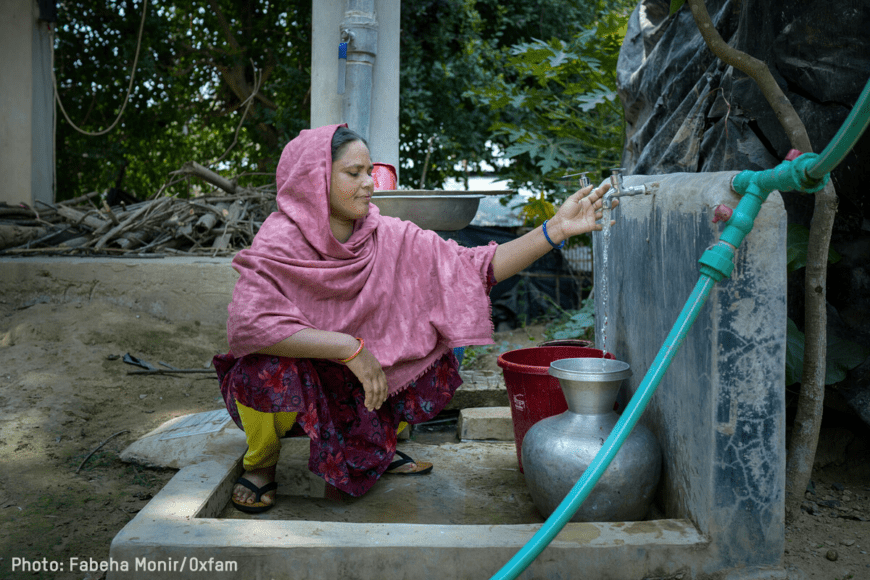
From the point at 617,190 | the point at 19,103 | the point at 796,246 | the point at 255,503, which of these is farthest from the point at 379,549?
the point at 19,103

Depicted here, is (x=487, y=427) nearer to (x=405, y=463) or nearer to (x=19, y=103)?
(x=405, y=463)

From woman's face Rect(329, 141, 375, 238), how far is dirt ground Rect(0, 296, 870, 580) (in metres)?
1.38

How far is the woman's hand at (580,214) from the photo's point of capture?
2354 millimetres

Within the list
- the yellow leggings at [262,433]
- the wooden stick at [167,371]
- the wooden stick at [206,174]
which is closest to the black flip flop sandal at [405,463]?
the yellow leggings at [262,433]

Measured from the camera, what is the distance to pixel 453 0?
29.0ft

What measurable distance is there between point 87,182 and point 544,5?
7.23m

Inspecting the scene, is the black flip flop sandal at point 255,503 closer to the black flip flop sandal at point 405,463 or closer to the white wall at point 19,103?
the black flip flop sandal at point 405,463

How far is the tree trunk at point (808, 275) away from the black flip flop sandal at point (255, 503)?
1826mm

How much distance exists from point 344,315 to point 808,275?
1.57 m

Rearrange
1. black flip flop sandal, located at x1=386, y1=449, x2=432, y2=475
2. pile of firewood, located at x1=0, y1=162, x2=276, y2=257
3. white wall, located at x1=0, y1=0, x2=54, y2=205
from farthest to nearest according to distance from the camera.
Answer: white wall, located at x1=0, y1=0, x2=54, y2=205, pile of firewood, located at x1=0, y1=162, x2=276, y2=257, black flip flop sandal, located at x1=386, y1=449, x2=432, y2=475

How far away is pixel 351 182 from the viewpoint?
2480 millimetres

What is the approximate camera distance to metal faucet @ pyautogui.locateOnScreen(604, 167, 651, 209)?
225 centimetres

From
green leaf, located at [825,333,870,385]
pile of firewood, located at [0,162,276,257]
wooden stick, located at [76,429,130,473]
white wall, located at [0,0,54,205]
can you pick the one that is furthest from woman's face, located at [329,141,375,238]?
white wall, located at [0,0,54,205]

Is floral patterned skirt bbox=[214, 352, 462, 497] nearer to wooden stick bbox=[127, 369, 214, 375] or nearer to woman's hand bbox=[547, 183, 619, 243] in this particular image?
woman's hand bbox=[547, 183, 619, 243]
